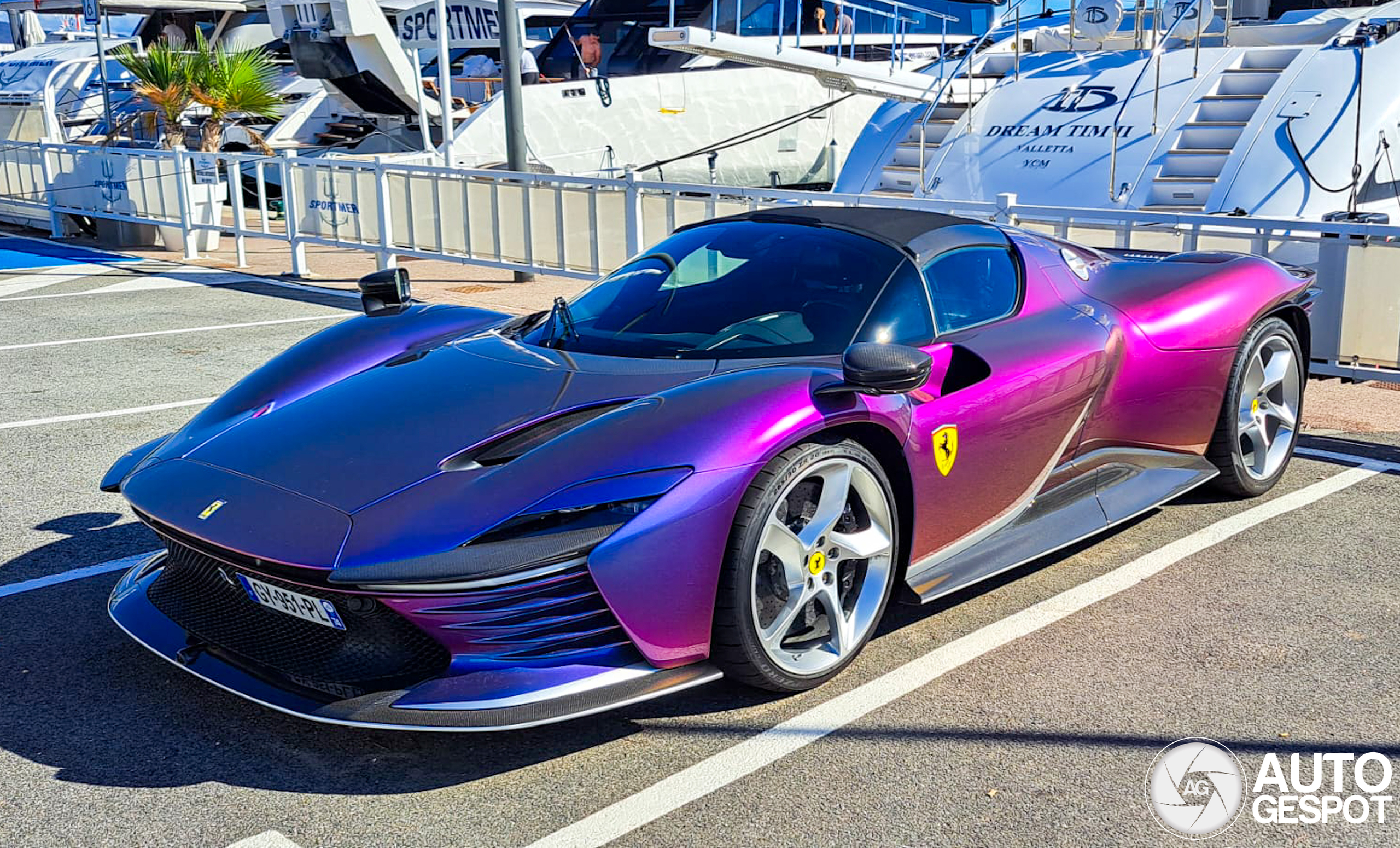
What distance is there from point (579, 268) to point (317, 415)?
7393 millimetres

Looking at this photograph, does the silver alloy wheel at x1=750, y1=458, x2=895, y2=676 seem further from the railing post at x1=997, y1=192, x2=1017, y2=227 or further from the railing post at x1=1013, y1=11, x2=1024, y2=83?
the railing post at x1=1013, y1=11, x2=1024, y2=83

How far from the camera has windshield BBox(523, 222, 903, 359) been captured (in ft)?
13.6

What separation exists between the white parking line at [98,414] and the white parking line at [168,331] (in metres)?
2.63

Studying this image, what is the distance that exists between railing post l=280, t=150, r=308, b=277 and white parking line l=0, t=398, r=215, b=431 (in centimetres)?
616

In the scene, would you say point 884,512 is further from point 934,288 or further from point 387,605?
point 387,605

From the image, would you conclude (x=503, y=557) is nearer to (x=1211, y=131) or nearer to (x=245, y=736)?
(x=245, y=736)

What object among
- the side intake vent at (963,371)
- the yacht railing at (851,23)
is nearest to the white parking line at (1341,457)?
the side intake vent at (963,371)

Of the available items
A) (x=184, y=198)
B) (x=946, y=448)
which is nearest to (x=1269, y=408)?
(x=946, y=448)

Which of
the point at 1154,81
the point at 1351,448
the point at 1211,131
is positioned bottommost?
the point at 1351,448

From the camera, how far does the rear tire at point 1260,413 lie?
5305mm

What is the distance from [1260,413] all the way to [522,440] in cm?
342

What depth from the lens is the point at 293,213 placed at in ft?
44.4

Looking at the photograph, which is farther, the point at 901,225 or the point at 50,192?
the point at 50,192

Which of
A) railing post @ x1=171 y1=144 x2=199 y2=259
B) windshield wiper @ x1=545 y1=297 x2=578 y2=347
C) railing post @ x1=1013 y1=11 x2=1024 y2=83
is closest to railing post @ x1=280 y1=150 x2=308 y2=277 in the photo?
railing post @ x1=171 y1=144 x2=199 y2=259
